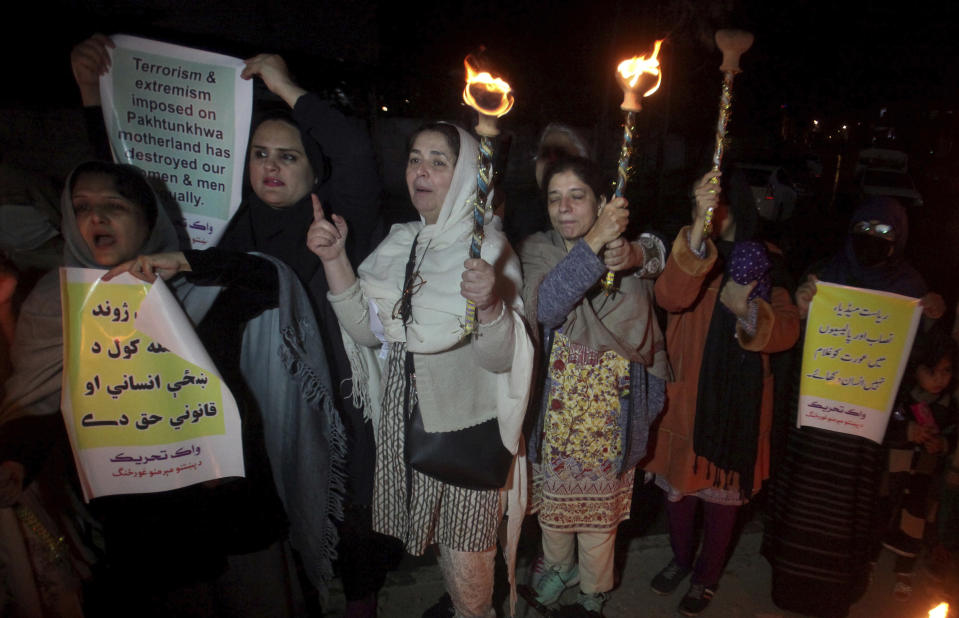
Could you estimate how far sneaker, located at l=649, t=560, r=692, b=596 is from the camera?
122 inches

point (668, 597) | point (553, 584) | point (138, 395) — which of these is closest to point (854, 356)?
point (668, 597)

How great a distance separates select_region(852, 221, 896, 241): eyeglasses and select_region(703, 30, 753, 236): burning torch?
3.54 feet

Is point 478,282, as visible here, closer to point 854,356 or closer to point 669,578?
point 854,356

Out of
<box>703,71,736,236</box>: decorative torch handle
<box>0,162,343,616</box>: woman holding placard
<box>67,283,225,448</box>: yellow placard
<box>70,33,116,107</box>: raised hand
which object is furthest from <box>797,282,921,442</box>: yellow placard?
<box>70,33,116,107</box>: raised hand

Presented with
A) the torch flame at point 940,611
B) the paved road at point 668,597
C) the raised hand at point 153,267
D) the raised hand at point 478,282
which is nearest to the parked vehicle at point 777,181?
the paved road at point 668,597

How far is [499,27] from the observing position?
1891 centimetres

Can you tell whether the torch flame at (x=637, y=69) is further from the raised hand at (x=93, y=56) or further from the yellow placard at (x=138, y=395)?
the raised hand at (x=93, y=56)

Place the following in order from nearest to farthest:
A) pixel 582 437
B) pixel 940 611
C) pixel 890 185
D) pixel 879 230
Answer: pixel 940 611 → pixel 582 437 → pixel 879 230 → pixel 890 185

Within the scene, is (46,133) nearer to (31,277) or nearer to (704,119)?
(31,277)

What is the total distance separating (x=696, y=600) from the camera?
9.86 ft

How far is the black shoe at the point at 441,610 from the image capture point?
289cm

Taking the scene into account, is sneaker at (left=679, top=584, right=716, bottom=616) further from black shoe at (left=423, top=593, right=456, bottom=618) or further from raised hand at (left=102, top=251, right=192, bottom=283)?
raised hand at (left=102, top=251, right=192, bottom=283)

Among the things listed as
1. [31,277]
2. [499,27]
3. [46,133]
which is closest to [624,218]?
[31,277]

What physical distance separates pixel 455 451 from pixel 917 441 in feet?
8.66
